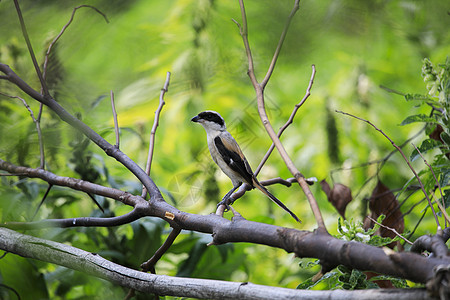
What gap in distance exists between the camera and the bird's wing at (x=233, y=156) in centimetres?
156

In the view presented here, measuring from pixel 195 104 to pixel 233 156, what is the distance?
54 centimetres

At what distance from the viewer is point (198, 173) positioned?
1.86m

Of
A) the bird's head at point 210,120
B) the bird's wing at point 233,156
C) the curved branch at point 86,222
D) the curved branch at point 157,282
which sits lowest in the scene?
the curved branch at point 157,282

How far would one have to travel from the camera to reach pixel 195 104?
2.11 meters

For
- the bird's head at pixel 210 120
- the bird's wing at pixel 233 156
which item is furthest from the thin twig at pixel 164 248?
the bird's head at pixel 210 120

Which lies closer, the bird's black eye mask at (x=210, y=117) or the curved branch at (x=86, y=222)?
the curved branch at (x=86, y=222)

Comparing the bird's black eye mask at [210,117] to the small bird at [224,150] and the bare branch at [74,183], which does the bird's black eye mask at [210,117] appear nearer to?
the small bird at [224,150]

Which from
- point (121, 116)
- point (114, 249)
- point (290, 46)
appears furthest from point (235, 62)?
point (114, 249)

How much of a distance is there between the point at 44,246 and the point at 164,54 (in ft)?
5.07

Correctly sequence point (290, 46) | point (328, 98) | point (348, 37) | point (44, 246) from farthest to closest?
point (328, 98) < point (348, 37) < point (290, 46) < point (44, 246)

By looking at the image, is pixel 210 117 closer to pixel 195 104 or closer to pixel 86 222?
pixel 195 104

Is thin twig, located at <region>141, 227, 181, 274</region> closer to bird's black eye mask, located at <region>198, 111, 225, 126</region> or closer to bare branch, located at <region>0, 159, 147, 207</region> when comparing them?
bare branch, located at <region>0, 159, 147, 207</region>

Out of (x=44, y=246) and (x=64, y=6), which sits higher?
(x=64, y=6)

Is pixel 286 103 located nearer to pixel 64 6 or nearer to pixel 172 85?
pixel 172 85
